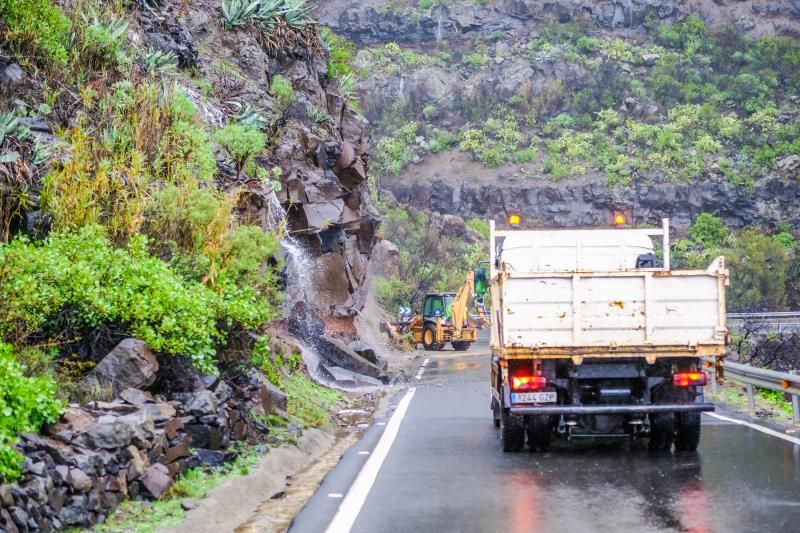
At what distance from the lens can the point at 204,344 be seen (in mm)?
10992

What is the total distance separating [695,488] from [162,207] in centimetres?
785

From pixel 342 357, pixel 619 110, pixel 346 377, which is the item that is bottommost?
pixel 346 377

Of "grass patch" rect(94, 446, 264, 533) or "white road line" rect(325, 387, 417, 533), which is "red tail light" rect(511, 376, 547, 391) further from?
"grass patch" rect(94, 446, 264, 533)

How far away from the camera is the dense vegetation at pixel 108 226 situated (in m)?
9.72

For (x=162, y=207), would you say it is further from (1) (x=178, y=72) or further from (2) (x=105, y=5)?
(1) (x=178, y=72)

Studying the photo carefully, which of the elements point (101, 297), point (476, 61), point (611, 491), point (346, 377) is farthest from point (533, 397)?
point (476, 61)

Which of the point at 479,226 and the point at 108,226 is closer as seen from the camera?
the point at 108,226

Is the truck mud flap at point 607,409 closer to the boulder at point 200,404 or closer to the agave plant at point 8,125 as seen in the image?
the boulder at point 200,404

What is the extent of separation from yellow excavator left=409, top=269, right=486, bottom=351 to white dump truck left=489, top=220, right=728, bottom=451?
28315mm

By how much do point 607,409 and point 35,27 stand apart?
1035 centimetres

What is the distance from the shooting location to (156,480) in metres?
8.52

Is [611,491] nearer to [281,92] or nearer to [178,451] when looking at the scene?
[178,451]

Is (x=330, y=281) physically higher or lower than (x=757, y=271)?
lower

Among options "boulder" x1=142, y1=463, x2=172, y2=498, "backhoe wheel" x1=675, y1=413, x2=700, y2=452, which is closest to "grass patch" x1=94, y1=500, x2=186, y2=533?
"boulder" x1=142, y1=463, x2=172, y2=498
